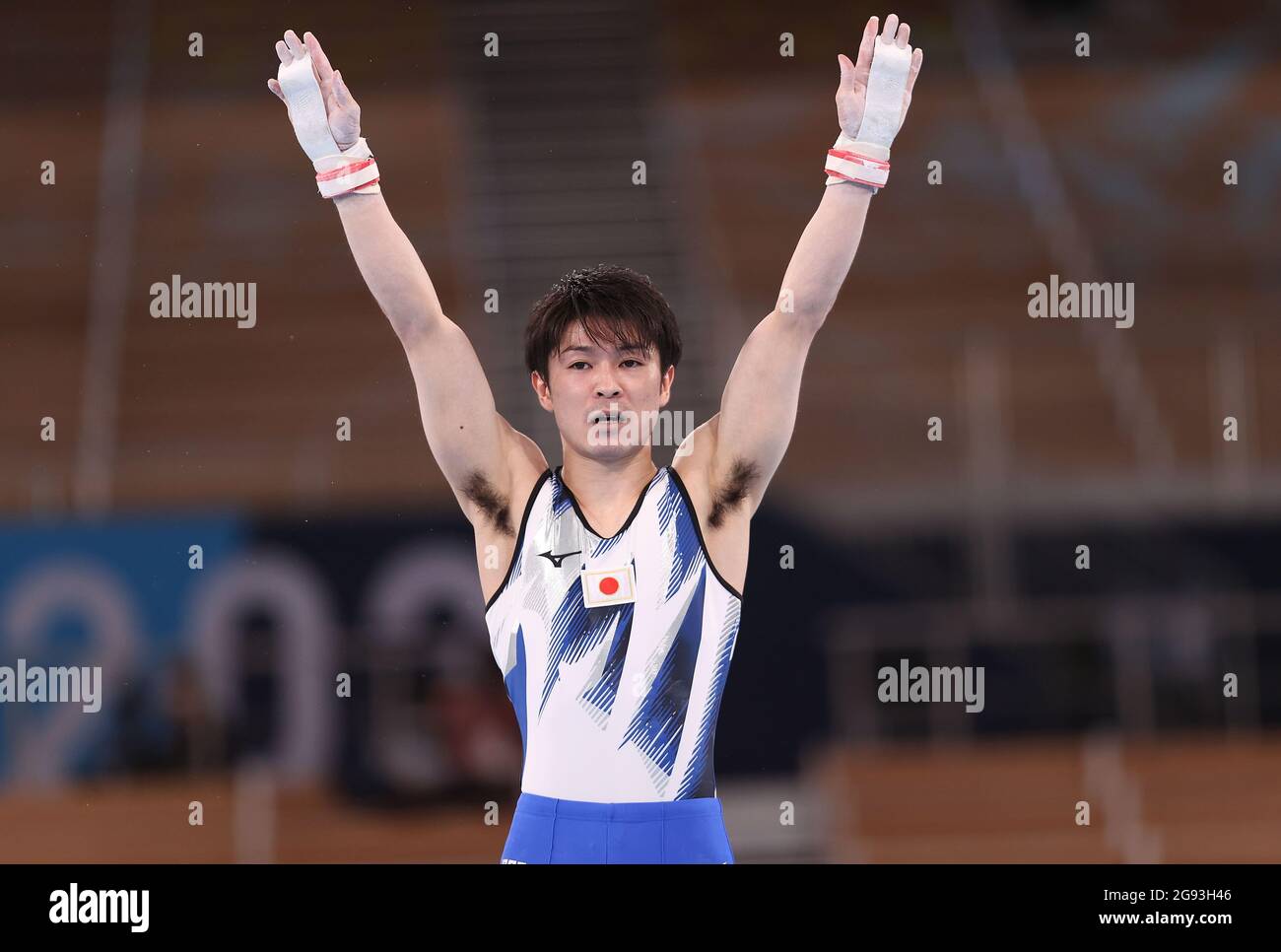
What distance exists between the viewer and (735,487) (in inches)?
145

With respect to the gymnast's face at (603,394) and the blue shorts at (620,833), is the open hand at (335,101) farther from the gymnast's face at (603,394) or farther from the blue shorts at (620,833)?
the blue shorts at (620,833)

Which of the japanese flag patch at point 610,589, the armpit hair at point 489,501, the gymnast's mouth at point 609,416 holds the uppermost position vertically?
the gymnast's mouth at point 609,416

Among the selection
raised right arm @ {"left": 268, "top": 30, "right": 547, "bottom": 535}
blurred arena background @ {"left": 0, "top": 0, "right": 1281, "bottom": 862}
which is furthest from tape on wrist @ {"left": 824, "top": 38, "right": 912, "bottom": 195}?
blurred arena background @ {"left": 0, "top": 0, "right": 1281, "bottom": 862}

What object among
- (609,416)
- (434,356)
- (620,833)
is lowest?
(620,833)

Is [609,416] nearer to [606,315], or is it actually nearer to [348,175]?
[606,315]

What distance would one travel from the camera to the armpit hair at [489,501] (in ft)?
12.1

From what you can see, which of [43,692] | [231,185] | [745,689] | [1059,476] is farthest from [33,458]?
[1059,476]

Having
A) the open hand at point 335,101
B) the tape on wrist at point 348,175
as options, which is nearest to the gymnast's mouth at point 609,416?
the tape on wrist at point 348,175

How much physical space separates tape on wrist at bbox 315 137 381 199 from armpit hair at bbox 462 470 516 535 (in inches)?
26.7

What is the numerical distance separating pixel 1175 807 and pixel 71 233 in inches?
313

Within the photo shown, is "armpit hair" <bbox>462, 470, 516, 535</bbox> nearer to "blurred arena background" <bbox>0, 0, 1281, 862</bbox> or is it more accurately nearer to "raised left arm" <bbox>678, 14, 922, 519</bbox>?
"raised left arm" <bbox>678, 14, 922, 519</bbox>

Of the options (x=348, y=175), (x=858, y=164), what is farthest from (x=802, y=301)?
(x=348, y=175)

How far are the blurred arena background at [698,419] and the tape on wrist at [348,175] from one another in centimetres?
336

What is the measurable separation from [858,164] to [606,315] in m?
0.65
